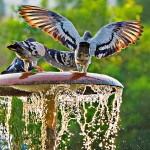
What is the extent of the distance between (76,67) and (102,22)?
19.9 meters

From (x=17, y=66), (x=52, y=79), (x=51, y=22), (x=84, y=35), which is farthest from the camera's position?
(x=17, y=66)

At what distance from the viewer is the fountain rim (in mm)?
6328

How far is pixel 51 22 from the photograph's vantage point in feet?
23.1

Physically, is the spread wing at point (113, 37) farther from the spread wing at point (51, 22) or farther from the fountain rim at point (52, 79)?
the fountain rim at point (52, 79)

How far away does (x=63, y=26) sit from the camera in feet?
22.8

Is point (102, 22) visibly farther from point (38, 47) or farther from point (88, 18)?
point (38, 47)

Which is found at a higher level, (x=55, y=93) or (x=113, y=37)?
(x=113, y=37)

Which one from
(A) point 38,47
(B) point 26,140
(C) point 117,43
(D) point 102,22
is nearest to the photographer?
(A) point 38,47

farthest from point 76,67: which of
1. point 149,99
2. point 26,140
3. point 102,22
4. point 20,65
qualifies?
point 102,22

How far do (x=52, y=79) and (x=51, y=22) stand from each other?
0.91 m

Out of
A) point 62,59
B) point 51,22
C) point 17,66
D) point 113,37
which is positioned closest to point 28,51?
point 62,59

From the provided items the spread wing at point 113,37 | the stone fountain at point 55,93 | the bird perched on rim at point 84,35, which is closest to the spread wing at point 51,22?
the bird perched on rim at point 84,35

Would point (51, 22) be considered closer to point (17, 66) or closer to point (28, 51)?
point (28, 51)

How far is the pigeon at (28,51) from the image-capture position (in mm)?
6574
